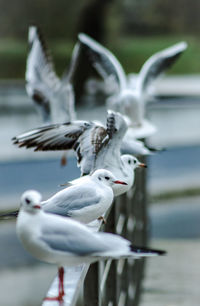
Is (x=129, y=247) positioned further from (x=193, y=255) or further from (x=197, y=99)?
(x=197, y=99)

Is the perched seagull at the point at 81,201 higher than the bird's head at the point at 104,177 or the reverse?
the reverse

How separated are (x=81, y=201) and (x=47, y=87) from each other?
2.52 meters

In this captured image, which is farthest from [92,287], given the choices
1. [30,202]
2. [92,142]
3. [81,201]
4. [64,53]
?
[64,53]

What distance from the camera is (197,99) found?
35.5 feet

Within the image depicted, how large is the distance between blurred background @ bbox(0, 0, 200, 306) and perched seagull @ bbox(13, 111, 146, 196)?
155 centimetres

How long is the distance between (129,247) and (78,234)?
102 mm

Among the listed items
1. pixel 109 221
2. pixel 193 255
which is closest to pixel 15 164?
pixel 193 255

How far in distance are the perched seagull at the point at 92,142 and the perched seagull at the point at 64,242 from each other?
62 centimetres

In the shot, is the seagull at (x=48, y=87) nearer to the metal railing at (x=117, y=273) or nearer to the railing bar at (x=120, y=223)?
the metal railing at (x=117, y=273)

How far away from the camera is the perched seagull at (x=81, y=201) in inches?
72.3

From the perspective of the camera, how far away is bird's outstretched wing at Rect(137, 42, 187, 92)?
4.39 metres

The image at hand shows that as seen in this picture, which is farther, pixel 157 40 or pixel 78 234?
pixel 157 40

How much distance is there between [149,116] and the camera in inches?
250

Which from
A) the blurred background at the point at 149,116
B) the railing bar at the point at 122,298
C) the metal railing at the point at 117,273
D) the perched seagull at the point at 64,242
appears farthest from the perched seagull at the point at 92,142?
the blurred background at the point at 149,116
